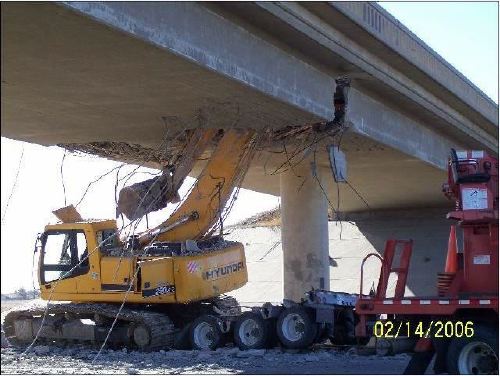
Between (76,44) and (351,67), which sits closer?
(76,44)

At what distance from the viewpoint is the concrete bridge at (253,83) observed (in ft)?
33.4

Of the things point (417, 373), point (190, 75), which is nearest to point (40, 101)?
point (190, 75)

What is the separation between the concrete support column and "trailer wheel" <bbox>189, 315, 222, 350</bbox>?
4702 mm

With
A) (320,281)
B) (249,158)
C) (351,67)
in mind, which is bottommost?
(320,281)

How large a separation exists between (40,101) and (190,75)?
109 inches

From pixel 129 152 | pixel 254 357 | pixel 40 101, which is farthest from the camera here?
pixel 129 152

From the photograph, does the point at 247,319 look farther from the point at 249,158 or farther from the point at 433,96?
the point at 433,96

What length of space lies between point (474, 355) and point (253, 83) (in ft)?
16.5

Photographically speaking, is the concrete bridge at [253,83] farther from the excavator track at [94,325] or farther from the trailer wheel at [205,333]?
the trailer wheel at [205,333]

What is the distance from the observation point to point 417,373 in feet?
37.4
